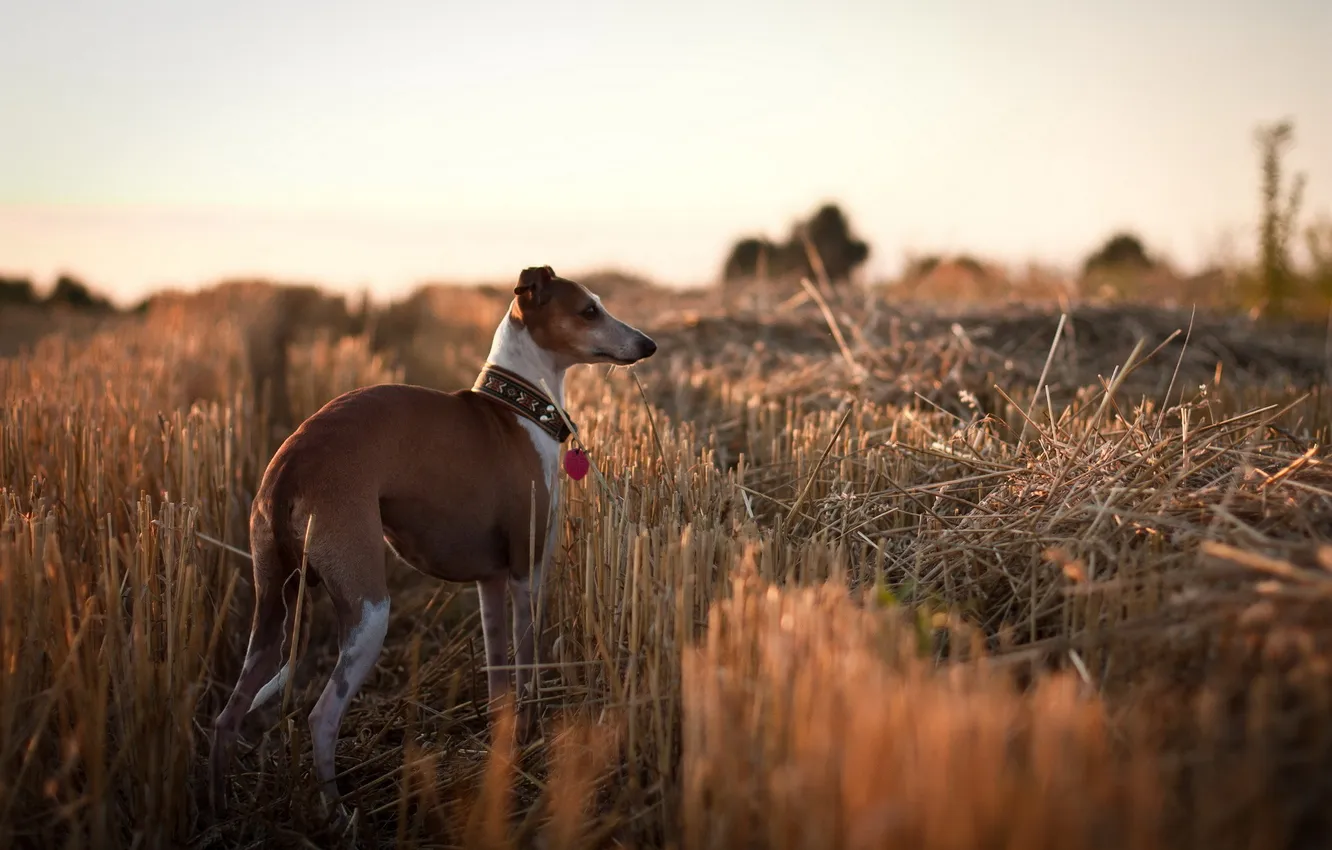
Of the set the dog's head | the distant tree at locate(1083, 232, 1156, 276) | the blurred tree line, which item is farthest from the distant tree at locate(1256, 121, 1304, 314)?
the blurred tree line

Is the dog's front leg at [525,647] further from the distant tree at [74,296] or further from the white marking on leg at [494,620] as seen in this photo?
the distant tree at [74,296]

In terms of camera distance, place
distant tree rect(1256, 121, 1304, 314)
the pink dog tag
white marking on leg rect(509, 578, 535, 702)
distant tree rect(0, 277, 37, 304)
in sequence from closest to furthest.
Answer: white marking on leg rect(509, 578, 535, 702), the pink dog tag, distant tree rect(1256, 121, 1304, 314), distant tree rect(0, 277, 37, 304)

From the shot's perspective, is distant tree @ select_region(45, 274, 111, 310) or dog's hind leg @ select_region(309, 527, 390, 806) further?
distant tree @ select_region(45, 274, 111, 310)

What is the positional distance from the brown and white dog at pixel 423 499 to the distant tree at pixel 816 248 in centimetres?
1760

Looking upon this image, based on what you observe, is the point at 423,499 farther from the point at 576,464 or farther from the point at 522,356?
the point at 522,356

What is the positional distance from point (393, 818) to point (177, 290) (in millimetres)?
18347

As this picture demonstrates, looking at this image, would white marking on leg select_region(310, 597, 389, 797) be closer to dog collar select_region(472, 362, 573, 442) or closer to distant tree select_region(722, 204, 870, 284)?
dog collar select_region(472, 362, 573, 442)

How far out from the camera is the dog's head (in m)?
4.19

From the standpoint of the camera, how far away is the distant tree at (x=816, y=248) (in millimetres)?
21891

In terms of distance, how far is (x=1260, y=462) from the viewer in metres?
3.41

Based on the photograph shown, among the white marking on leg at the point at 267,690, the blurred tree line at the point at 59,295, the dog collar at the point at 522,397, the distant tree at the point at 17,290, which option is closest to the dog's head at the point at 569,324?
the dog collar at the point at 522,397

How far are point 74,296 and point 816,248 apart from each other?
26759 millimetres

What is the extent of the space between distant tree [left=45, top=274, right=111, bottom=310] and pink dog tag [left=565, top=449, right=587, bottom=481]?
117 ft

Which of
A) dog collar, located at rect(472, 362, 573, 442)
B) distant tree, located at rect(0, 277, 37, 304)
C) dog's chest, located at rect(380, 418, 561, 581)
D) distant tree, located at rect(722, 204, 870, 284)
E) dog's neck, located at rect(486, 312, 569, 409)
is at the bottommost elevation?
dog's chest, located at rect(380, 418, 561, 581)
